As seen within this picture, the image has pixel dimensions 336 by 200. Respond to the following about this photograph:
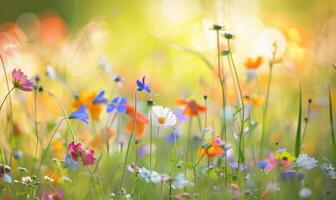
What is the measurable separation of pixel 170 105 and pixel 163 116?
4.40 ft

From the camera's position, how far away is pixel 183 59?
400cm

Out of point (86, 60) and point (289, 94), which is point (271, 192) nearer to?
point (289, 94)

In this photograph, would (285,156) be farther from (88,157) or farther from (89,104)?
(89,104)

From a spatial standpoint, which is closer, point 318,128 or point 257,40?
point 318,128

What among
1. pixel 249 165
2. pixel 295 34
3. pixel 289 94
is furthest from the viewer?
pixel 289 94

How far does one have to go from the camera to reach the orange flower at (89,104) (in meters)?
1.79

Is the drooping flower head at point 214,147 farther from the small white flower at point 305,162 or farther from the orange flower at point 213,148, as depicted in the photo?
the small white flower at point 305,162

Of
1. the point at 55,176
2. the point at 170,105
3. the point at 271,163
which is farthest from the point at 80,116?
the point at 170,105

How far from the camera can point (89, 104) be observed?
1.79 metres

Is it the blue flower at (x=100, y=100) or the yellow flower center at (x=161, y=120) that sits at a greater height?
the blue flower at (x=100, y=100)

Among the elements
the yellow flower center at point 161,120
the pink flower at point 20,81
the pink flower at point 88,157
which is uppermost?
the pink flower at point 20,81

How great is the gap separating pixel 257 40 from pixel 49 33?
1.30 m

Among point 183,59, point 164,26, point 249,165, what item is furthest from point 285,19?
point 249,165

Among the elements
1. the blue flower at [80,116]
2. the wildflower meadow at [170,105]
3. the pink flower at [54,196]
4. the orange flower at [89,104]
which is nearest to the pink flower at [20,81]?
the wildflower meadow at [170,105]
